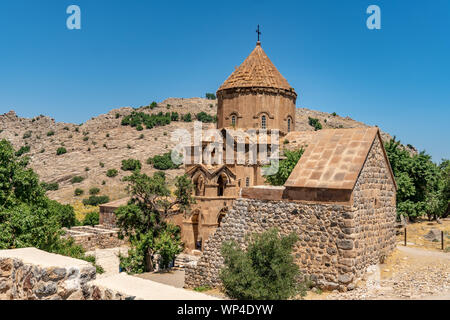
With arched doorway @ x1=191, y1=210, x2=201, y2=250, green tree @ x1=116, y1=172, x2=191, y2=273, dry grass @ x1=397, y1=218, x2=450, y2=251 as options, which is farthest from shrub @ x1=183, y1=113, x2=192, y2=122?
dry grass @ x1=397, y1=218, x2=450, y2=251

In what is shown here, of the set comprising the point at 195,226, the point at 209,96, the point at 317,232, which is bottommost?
the point at 195,226

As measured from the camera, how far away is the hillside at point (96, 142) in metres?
67.4

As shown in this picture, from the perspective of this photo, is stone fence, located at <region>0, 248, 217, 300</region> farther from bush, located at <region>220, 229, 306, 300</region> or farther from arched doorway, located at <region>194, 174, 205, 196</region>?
arched doorway, located at <region>194, 174, 205, 196</region>

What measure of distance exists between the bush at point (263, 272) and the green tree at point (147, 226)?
35.8 feet

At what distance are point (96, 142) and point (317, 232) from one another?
83.1m

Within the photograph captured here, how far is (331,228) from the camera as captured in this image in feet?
31.7

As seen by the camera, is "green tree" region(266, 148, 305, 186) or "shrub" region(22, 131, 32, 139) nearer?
"green tree" region(266, 148, 305, 186)

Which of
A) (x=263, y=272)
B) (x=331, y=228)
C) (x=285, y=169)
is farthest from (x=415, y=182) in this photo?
(x=263, y=272)

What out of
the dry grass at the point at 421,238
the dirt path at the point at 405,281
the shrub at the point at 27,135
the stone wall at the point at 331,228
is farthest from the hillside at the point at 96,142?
the dirt path at the point at 405,281

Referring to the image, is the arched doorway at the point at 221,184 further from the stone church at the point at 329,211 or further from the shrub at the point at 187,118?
the shrub at the point at 187,118

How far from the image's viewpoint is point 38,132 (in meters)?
A: 105

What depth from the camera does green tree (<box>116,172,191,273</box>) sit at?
60.6 ft

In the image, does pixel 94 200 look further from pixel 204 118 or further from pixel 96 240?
pixel 204 118
